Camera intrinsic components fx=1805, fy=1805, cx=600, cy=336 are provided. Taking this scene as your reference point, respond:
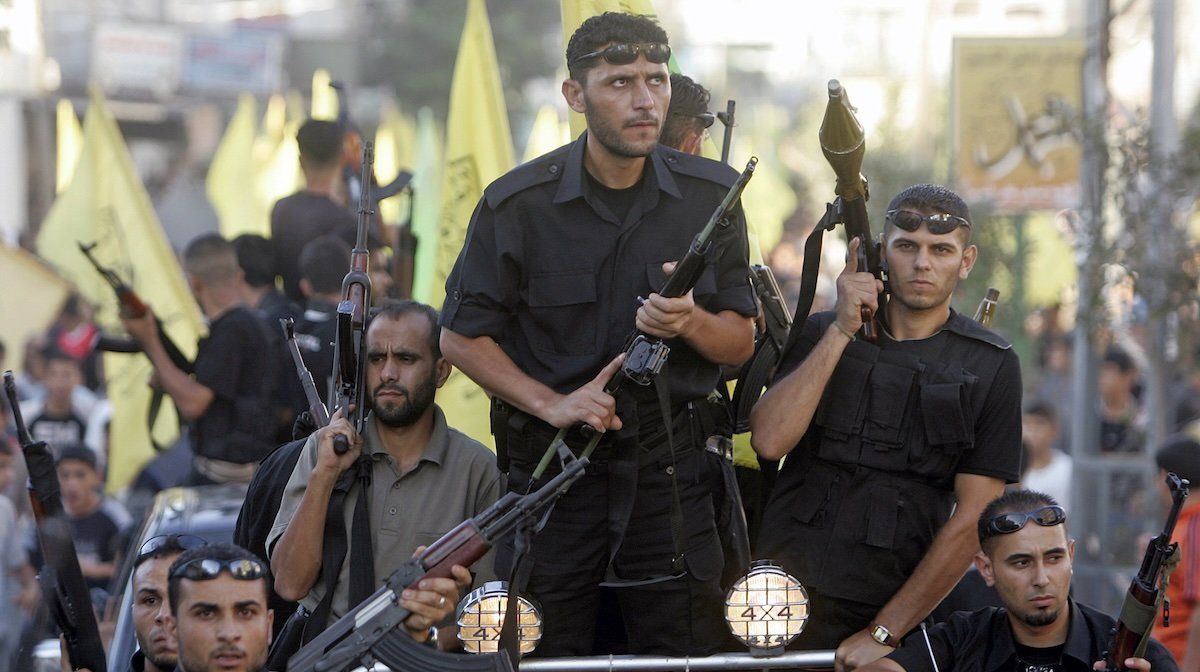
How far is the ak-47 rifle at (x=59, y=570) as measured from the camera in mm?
5336

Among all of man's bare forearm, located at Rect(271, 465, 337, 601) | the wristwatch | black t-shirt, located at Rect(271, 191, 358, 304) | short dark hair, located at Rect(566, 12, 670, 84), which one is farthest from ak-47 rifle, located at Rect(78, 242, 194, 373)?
the wristwatch

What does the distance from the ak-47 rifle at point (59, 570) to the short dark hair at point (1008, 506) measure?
259cm

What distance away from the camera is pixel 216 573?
4551mm

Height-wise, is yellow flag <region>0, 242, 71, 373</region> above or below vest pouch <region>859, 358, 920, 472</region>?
below

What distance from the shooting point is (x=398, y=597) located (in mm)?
4238

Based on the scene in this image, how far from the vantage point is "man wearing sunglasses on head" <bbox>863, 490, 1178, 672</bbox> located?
466 centimetres

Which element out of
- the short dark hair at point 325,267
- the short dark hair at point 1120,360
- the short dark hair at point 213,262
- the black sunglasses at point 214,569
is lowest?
the short dark hair at point 1120,360

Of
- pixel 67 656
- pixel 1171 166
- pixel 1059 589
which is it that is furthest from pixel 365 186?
pixel 1171 166

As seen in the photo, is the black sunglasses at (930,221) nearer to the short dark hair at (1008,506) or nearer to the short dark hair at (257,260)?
the short dark hair at (1008,506)

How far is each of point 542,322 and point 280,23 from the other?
157 ft

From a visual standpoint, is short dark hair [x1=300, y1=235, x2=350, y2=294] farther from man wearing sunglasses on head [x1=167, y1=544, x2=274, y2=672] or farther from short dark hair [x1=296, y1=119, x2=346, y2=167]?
man wearing sunglasses on head [x1=167, y1=544, x2=274, y2=672]

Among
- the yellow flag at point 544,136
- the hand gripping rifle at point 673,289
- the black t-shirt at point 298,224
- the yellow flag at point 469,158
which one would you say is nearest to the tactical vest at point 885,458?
the hand gripping rifle at point 673,289

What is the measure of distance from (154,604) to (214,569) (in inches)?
31.6

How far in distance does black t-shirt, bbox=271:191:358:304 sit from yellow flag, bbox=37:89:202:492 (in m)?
1.56
